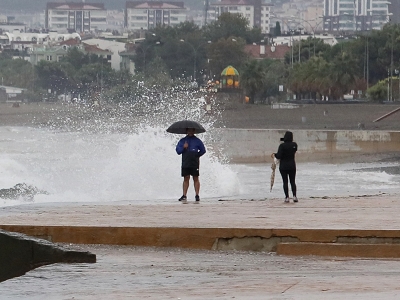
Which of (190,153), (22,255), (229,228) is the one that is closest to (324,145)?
(190,153)

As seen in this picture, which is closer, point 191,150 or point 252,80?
point 191,150

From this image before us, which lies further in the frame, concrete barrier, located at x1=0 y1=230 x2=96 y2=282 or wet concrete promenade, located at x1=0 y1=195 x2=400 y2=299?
concrete barrier, located at x1=0 y1=230 x2=96 y2=282

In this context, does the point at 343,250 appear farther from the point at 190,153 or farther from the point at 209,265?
the point at 190,153

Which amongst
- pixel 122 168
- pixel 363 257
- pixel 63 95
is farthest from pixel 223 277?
pixel 63 95

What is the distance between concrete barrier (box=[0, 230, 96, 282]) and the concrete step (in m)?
2.22

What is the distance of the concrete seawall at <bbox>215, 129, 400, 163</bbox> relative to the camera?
4678cm

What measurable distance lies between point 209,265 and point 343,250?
1361 mm

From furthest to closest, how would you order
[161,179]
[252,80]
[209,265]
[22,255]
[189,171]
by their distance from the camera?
[252,80] < [161,179] < [189,171] < [209,265] < [22,255]

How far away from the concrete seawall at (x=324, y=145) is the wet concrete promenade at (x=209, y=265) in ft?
103

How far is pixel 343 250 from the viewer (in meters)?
10.9

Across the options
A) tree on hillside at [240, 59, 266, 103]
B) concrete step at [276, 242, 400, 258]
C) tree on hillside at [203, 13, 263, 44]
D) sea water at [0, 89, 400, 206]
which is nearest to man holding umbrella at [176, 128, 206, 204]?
sea water at [0, 89, 400, 206]

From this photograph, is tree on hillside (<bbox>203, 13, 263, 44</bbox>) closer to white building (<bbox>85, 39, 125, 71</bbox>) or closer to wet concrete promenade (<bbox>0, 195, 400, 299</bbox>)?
white building (<bbox>85, 39, 125, 71</bbox>)

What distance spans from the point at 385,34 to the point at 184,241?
277 ft

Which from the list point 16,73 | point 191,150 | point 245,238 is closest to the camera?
point 245,238
